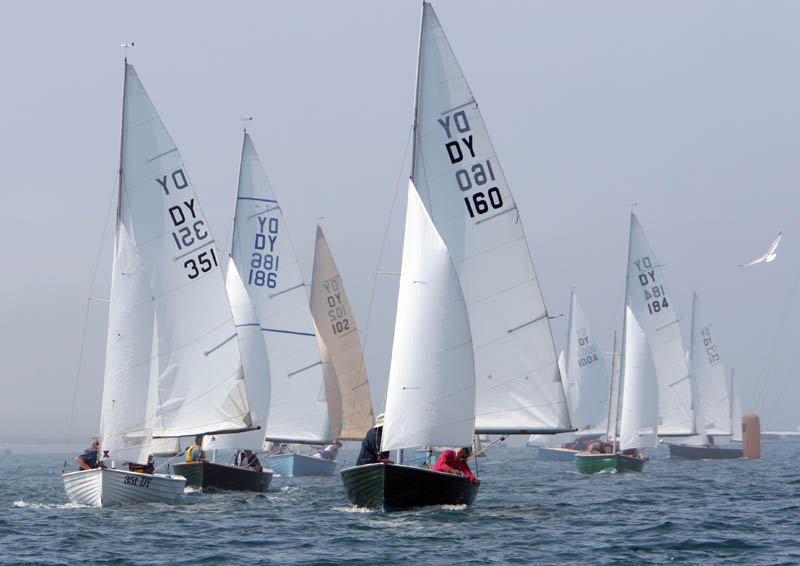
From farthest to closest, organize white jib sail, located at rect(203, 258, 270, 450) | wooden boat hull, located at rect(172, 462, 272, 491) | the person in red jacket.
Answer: white jib sail, located at rect(203, 258, 270, 450), wooden boat hull, located at rect(172, 462, 272, 491), the person in red jacket

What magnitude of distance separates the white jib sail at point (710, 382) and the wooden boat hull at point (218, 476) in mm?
38749

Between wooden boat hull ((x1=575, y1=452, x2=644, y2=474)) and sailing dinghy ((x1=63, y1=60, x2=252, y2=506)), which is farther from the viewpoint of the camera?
wooden boat hull ((x1=575, y1=452, x2=644, y2=474))

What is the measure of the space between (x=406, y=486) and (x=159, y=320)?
27.3 ft

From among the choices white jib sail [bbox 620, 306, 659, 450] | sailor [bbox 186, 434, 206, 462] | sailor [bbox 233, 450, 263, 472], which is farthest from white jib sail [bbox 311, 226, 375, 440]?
sailor [bbox 186, 434, 206, 462]

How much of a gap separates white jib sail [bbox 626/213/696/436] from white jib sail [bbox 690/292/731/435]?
13341 mm

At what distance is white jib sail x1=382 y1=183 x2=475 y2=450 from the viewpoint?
22.2m

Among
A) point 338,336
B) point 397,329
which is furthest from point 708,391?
point 397,329

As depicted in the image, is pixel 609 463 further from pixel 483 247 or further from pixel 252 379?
pixel 483 247

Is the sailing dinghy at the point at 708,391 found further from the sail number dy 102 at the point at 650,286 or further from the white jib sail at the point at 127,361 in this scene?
the white jib sail at the point at 127,361

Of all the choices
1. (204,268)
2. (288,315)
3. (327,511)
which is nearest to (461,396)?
(327,511)

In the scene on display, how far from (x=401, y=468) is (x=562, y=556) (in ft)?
16.8

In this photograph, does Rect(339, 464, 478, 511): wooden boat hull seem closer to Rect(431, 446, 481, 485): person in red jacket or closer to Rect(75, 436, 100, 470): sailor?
Rect(431, 446, 481, 485): person in red jacket

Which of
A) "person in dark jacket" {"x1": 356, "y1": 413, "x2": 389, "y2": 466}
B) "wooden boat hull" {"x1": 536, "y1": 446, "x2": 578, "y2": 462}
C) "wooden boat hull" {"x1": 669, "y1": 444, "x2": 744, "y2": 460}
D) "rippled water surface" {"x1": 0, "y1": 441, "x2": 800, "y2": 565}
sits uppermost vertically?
"wooden boat hull" {"x1": 536, "y1": 446, "x2": 578, "y2": 462}

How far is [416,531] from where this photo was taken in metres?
19.5
